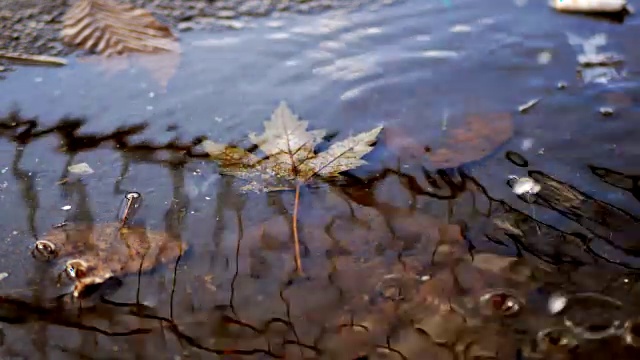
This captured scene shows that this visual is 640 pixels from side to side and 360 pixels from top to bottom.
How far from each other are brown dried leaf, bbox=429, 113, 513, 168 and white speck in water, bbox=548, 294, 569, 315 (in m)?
0.45

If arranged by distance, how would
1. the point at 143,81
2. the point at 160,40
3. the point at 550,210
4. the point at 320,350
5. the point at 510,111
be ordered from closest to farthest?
the point at 320,350 < the point at 550,210 < the point at 510,111 < the point at 143,81 < the point at 160,40

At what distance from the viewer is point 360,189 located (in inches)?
64.7

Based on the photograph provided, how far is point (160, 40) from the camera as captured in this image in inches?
85.5

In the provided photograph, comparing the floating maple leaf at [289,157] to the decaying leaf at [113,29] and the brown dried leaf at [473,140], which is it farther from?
the decaying leaf at [113,29]

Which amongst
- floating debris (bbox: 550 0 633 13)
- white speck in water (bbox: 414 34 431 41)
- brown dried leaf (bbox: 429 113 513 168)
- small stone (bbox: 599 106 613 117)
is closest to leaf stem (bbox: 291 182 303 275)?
brown dried leaf (bbox: 429 113 513 168)

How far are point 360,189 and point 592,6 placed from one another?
1.14 metres

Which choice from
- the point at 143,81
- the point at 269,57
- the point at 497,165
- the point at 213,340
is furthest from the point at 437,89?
the point at 213,340

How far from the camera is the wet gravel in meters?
2.22

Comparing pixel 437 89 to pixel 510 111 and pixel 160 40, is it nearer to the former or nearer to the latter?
pixel 510 111

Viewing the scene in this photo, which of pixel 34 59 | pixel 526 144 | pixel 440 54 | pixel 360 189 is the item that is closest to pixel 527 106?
pixel 526 144

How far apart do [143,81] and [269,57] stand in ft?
1.28

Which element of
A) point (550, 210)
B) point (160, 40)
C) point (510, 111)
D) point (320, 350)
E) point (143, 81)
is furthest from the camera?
point (160, 40)

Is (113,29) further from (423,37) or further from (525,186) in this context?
(525,186)

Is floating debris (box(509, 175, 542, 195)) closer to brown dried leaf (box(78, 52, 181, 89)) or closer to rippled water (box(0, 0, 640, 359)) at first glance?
rippled water (box(0, 0, 640, 359))
